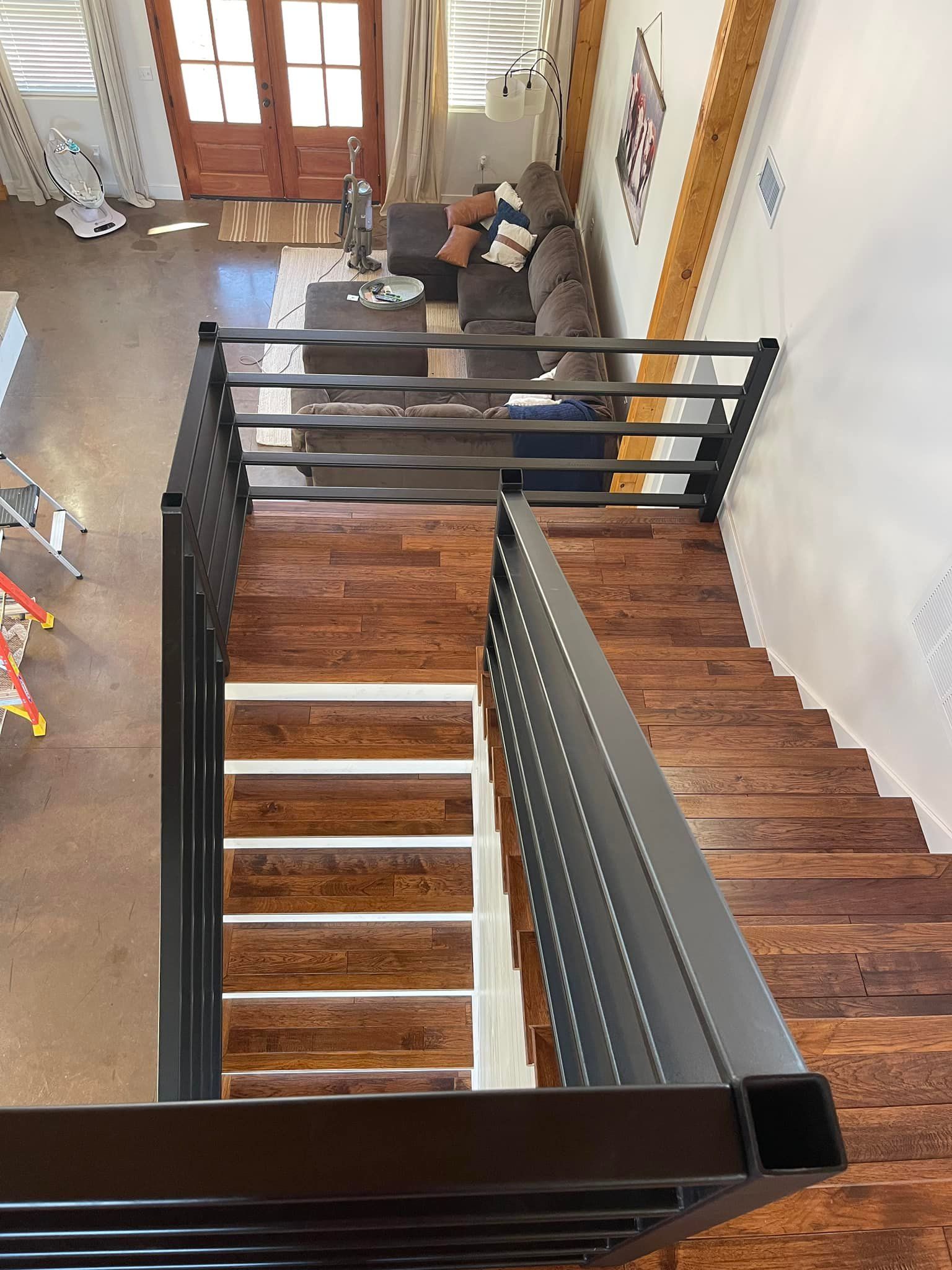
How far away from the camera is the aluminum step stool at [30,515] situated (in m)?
5.00

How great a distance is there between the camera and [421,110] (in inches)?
294

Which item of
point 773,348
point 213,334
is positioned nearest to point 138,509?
point 213,334

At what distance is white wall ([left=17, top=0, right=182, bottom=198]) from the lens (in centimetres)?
697

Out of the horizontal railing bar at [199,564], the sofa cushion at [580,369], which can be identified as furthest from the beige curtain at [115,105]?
the horizontal railing bar at [199,564]

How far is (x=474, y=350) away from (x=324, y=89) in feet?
10.6

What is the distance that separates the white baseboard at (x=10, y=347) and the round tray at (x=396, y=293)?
2.49 meters

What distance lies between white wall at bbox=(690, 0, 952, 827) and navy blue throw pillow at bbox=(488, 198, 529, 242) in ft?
12.3

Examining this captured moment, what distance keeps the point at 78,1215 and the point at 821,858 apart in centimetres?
196

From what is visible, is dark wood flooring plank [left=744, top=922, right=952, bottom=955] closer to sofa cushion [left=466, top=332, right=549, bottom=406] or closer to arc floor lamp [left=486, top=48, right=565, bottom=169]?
sofa cushion [left=466, top=332, right=549, bottom=406]

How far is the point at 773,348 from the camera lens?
10.3 ft

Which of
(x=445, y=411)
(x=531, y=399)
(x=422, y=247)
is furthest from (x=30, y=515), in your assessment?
(x=422, y=247)

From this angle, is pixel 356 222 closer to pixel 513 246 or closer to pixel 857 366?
pixel 513 246

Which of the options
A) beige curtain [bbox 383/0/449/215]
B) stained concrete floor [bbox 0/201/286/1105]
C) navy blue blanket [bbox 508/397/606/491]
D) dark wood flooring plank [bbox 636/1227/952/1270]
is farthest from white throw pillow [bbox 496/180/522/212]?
dark wood flooring plank [bbox 636/1227/952/1270]

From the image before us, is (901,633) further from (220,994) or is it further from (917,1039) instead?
(220,994)
